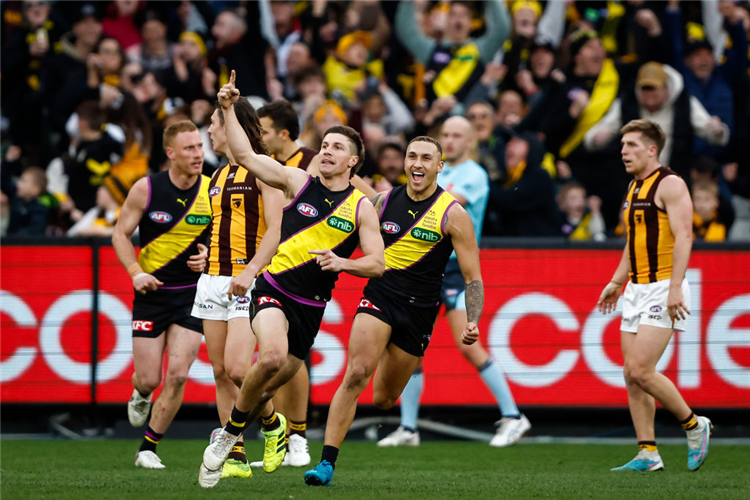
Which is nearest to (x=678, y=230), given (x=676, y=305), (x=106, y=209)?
(x=676, y=305)

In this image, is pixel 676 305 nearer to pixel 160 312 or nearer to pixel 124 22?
pixel 160 312

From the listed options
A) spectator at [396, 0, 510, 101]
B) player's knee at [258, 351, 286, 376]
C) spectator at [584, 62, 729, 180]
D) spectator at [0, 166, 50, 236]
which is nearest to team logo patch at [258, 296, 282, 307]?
player's knee at [258, 351, 286, 376]

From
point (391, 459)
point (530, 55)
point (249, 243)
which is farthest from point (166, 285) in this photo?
point (530, 55)

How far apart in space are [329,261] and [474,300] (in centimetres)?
134

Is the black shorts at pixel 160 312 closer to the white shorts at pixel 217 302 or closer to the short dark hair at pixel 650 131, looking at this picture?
the white shorts at pixel 217 302

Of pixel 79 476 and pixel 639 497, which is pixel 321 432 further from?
pixel 639 497

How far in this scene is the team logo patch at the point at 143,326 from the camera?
859cm

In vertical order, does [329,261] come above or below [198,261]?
above

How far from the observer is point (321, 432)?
36.1 feet

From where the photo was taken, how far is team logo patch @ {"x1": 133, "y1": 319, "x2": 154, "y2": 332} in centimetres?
859

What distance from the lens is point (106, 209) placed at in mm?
11922

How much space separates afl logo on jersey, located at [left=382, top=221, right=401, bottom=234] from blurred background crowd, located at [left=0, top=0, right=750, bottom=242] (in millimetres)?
4270

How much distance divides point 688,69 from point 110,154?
7507 millimetres

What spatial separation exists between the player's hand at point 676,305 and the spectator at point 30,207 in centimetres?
750
